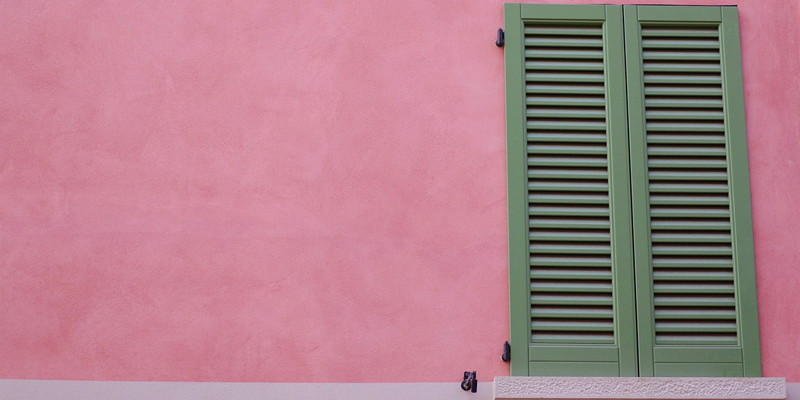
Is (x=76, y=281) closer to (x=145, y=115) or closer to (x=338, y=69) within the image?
(x=145, y=115)

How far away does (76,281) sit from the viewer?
486 cm

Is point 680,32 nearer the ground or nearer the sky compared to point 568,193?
nearer the sky

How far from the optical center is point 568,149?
16.3 feet

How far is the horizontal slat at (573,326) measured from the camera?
15.6 feet

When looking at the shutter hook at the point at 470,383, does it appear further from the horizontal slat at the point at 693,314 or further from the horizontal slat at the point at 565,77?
the horizontal slat at the point at 565,77

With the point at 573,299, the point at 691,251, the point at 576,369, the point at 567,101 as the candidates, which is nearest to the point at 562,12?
the point at 567,101

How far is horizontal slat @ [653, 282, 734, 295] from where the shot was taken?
479 centimetres

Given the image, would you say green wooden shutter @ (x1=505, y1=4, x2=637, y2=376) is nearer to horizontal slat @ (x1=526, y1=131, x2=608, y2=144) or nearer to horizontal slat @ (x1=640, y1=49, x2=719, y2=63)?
horizontal slat @ (x1=526, y1=131, x2=608, y2=144)

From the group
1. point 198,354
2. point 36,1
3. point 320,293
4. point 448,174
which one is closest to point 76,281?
point 198,354

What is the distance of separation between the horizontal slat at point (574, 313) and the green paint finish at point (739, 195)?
0.64 meters

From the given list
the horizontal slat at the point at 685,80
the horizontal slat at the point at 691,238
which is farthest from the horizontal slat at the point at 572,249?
the horizontal slat at the point at 685,80

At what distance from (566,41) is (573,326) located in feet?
4.85

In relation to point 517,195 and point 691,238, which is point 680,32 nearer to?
point 691,238

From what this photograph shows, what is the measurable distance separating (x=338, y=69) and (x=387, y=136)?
45 centimetres
